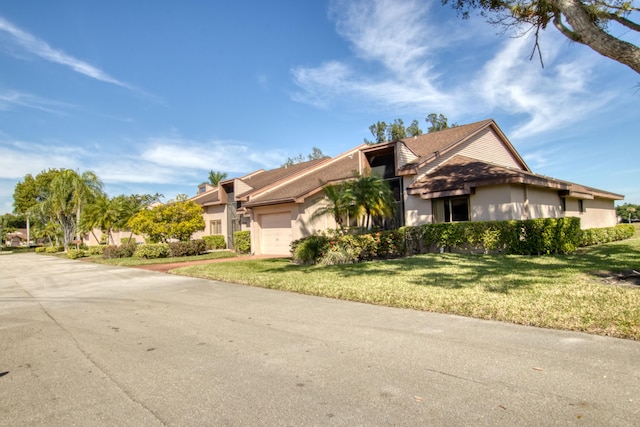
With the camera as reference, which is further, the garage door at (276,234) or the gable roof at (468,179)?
the garage door at (276,234)

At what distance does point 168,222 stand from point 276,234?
763 cm

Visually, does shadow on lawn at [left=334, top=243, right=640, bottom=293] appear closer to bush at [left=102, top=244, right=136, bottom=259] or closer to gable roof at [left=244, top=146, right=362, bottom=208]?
gable roof at [left=244, top=146, right=362, bottom=208]

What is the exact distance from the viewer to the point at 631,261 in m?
11.1

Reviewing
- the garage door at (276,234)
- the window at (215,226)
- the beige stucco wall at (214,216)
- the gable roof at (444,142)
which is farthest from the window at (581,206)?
the window at (215,226)

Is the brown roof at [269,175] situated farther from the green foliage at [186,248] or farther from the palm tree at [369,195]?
the palm tree at [369,195]

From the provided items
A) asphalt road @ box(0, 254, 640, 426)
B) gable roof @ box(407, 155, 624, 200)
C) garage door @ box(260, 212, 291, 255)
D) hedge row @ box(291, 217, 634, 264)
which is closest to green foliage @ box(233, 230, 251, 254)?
garage door @ box(260, 212, 291, 255)

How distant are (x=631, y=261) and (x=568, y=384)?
991cm

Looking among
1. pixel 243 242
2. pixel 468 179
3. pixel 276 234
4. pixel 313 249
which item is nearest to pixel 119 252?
pixel 243 242

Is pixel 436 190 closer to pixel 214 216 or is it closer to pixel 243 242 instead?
pixel 243 242

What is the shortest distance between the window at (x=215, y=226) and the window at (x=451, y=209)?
1794cm

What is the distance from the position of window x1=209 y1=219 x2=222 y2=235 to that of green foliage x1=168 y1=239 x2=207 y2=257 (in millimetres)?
4679

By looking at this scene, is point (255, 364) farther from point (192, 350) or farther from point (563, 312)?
point (563, 312)

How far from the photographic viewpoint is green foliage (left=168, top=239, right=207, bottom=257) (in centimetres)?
2342

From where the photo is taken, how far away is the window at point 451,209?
54.2 ft
